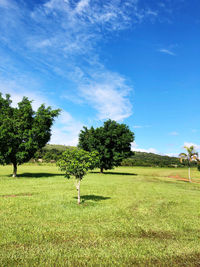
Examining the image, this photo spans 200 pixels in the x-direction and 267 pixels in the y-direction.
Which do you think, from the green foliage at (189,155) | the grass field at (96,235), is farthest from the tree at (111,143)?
the grass field at (96,235)

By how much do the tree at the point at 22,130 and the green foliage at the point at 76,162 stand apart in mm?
20300

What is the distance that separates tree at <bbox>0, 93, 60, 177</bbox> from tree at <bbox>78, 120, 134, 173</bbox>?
19920 millimetres

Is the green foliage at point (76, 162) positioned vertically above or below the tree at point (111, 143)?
below

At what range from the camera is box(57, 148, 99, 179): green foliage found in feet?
48.8

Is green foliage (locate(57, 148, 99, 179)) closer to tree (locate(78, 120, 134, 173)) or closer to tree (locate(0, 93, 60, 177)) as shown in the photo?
tree (locate(0, 93, 60, 177))

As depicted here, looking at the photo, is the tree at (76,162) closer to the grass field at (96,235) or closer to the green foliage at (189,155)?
the grass field at (96,235)

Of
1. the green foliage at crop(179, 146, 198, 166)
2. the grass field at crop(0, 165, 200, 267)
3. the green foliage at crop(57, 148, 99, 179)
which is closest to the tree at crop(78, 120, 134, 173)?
the green foliage at crop(179, 146, 198, 166)

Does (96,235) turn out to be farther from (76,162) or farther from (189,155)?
(189,155)

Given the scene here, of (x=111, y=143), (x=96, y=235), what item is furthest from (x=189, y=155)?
(x=96, y=235)

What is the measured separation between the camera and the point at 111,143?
2255 inches

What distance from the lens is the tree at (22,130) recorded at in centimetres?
3388

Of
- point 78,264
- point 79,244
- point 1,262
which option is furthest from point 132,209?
point 1,262

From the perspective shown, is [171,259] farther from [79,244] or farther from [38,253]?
[38,253]

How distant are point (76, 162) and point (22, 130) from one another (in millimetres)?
24134
